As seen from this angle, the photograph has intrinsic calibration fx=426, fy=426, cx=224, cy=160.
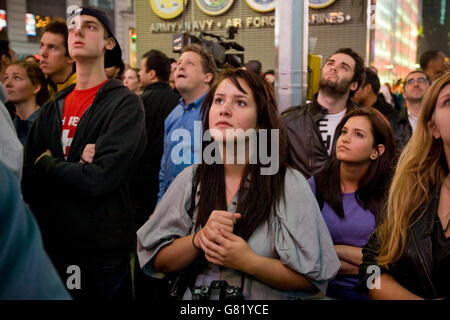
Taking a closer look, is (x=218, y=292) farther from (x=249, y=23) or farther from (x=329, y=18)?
(x=249, y=23)

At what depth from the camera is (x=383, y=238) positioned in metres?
1.46

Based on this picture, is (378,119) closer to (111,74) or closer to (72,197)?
(72,197)

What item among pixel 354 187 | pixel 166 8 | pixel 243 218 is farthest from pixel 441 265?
pixel 166 8

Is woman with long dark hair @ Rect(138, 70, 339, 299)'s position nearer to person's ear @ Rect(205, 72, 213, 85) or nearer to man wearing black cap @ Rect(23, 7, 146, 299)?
man wearing black cap @ Rect(23, 7, 146, 299)

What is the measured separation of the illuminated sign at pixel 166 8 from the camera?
33.5 ft

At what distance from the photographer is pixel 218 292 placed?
4.41 feet

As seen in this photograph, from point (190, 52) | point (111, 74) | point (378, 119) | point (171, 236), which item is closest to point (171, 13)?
point (111, 74)

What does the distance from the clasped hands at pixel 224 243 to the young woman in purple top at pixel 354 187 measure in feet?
2.59

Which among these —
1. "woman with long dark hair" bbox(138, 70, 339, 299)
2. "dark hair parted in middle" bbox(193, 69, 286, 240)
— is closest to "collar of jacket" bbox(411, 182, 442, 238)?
"woman with long dark hair" bbox(138, 70, 339, 299)

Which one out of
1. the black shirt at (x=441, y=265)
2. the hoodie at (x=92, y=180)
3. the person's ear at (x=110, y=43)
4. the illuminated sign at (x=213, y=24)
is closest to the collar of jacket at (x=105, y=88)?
the hoodie at (x=92, y=180)

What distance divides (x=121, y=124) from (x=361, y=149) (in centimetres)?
128

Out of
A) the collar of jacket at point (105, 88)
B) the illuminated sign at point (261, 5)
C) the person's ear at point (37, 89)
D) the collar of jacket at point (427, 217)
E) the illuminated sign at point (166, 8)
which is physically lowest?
the collar of jacket at point (427, 217)

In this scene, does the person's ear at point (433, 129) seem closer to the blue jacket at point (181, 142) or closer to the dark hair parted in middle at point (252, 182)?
the dark hair parted in middle at point (252, 182)

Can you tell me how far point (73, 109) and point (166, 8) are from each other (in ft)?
28.8
